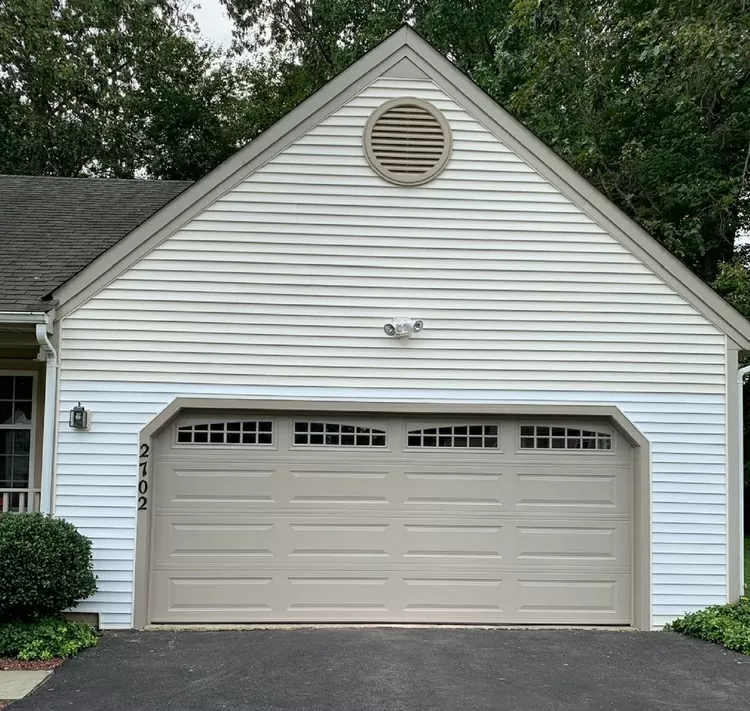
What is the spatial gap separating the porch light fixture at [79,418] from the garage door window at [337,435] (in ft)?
6.70

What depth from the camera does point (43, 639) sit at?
630 centimetres

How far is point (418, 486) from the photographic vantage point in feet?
25.4

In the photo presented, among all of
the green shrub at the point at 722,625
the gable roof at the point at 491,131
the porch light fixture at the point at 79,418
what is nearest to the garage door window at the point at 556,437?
the gable roof at the point at 491,131

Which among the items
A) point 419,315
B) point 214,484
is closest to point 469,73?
point 419,315

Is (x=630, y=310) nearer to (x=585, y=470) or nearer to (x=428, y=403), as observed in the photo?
(x=585, y=470)

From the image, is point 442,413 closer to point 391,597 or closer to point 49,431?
point 391,597

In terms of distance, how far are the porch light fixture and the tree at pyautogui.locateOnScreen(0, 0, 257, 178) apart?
1487cm

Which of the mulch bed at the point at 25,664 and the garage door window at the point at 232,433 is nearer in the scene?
the mulch bed at the point at 25,664

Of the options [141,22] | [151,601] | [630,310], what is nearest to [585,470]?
[630,310]

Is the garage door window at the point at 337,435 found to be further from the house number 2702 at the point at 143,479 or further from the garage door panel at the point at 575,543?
the garage door panel at the point at 575,543

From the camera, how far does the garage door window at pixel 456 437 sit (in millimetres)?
7785

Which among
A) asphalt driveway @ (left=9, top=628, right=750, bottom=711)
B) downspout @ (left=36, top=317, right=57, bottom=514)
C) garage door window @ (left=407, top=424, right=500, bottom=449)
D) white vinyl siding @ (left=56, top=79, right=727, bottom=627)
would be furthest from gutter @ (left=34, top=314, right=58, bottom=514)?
garage door window @ (left=407, top=424, right=500, bottom=449)

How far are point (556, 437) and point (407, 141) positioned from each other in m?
3.47

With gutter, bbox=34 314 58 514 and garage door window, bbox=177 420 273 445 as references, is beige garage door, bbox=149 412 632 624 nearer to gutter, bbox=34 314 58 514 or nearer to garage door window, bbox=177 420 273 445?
garage door window, bbox=177 420 273 445
